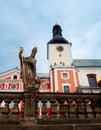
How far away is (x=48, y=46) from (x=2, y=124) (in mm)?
31865

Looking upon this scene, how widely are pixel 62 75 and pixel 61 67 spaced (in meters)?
1.60

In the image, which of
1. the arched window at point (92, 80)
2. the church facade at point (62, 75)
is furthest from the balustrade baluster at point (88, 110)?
the arched window at point (92, 80)

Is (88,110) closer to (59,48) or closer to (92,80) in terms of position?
(92,80)

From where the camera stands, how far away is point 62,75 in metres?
30.8

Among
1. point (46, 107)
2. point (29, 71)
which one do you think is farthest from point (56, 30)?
point (46, 107)

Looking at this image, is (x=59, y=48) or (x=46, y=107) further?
(x=59, y=48)

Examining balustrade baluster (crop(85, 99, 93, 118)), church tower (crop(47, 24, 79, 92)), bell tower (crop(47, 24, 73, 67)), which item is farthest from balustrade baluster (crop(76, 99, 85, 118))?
bell tower (crop(47, 24, 73, 67))

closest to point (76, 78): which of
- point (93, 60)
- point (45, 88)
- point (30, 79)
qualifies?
point (45, 88)

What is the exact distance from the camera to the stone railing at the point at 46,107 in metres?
5.43

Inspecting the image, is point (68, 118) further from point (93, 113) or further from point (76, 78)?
point (76, 78)

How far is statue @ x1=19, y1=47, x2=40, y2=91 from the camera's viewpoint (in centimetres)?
608

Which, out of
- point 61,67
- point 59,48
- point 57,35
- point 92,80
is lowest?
point 92,80

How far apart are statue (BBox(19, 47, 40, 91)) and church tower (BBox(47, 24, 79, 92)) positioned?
69.1 feet

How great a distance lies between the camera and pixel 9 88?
95.1 ft
